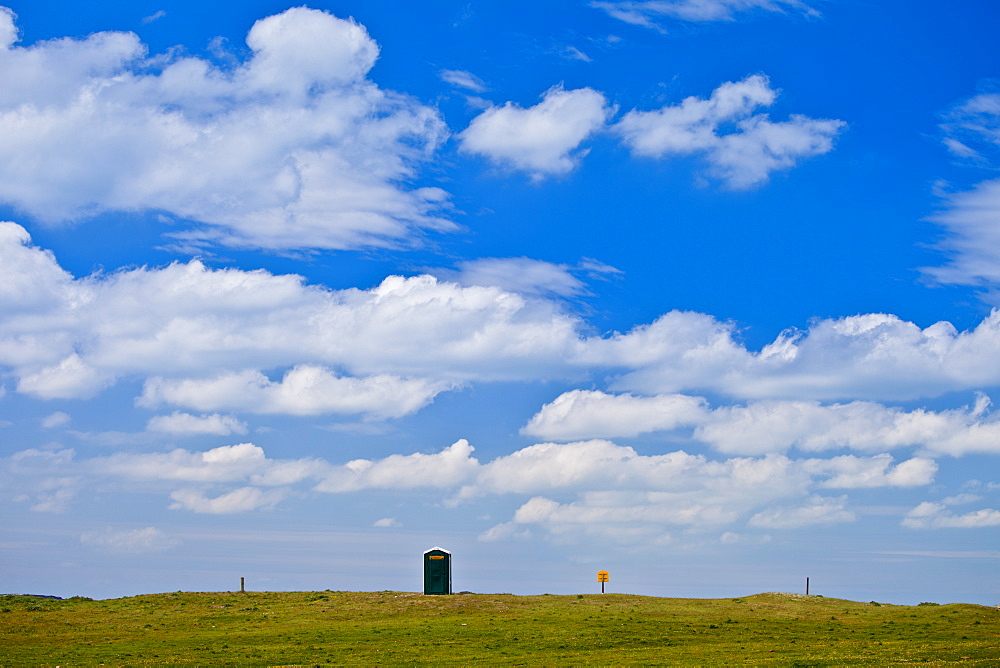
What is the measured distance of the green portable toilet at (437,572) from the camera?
273 ft

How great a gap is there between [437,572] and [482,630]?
1888cm

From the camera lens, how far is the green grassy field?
178 ft

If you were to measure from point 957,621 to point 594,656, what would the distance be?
2952 cm

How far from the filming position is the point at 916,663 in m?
47.0

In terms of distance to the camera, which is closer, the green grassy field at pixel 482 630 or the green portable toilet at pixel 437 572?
the green grassy field at pixel 482 630

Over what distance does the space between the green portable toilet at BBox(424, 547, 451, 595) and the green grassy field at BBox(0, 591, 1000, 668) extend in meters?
2.64

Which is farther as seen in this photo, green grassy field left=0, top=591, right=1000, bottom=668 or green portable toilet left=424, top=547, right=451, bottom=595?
green portable toilet left=424, top=547, right=451, bottom=595

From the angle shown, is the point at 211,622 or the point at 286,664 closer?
the point at 286,664

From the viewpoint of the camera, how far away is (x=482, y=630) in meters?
65.1

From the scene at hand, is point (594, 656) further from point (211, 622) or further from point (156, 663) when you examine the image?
point (211, 622)

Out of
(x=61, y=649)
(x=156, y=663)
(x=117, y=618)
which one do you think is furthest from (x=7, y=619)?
(x=156, y=663)

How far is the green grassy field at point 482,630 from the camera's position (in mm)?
54375

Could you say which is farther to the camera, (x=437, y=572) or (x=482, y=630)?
(x=437, y=572)

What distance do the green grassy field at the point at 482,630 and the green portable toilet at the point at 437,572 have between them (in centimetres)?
264
